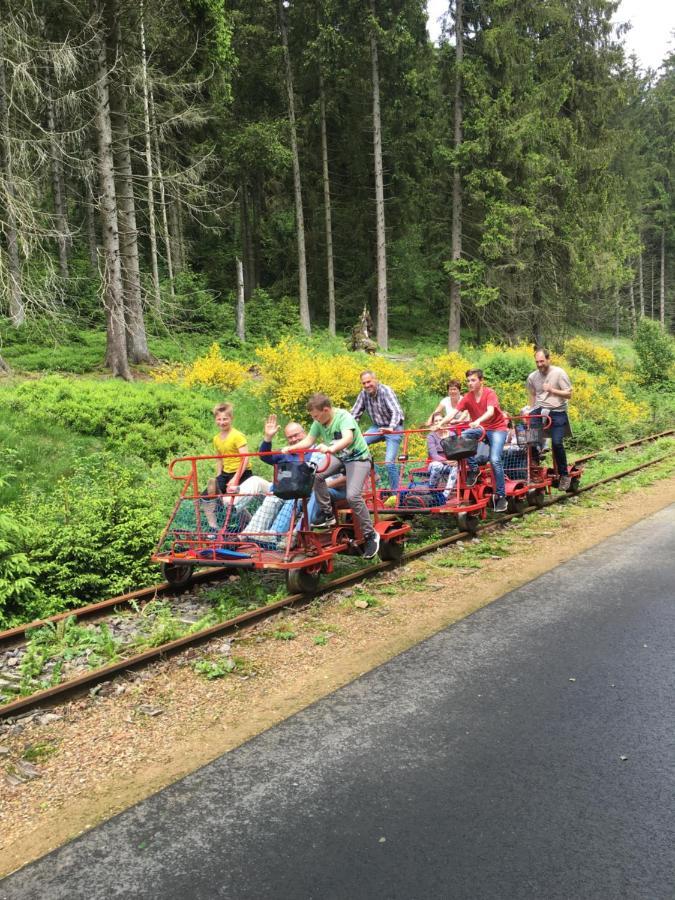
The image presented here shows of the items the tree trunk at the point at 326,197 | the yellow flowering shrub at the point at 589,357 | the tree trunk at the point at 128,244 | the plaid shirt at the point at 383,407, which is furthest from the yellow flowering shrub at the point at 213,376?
the yellow flowering shrub at the point at 589,357

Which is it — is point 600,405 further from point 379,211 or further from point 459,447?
point 379,211

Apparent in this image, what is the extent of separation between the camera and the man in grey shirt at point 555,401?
435 inches

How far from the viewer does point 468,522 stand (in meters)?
9.23

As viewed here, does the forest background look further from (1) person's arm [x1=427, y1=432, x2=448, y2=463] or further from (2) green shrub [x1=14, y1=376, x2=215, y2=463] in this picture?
(1) person's arm [x1=427, y1=432, x2=448, y2=463]

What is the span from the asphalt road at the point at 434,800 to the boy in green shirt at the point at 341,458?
96.4 inches

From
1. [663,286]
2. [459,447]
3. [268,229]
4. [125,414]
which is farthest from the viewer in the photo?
[663,286]

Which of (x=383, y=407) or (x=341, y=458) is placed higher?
(x=383, y=407)

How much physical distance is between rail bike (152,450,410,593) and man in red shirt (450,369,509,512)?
2.94m

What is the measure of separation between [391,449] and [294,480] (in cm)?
387

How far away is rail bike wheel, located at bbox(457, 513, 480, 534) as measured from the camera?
30.1 feet

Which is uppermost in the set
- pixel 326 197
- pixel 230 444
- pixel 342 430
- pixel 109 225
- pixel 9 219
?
pixel 326 197

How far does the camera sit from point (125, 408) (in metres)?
12.8

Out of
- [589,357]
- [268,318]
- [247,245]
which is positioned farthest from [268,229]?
[589,357]

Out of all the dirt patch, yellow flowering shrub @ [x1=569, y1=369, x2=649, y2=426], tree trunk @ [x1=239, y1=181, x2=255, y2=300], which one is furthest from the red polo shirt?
tree trunk @ [x1=239, y1=181, x2=255, y2=300]
